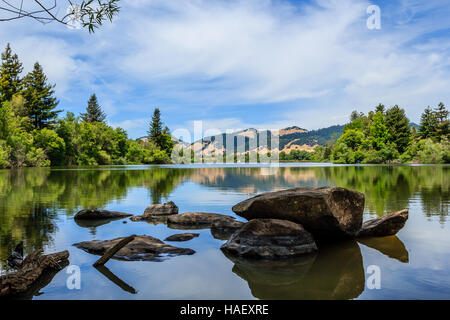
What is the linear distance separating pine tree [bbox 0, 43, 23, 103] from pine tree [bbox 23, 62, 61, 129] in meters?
2.31

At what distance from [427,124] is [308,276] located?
118 metres

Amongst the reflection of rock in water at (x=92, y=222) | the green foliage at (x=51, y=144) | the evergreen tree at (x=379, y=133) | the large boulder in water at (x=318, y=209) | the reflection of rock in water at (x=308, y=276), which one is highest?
the evergreen tree at (x=379, y=133)

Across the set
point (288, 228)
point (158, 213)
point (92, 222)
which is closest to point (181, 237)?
point (288, 228)

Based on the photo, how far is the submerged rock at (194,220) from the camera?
35.9 feet

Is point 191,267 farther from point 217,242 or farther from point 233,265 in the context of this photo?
point 217,242

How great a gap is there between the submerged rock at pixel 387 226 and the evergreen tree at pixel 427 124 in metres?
108

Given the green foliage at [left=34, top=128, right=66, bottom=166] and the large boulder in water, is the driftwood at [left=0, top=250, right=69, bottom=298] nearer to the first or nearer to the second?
the large boulder in water

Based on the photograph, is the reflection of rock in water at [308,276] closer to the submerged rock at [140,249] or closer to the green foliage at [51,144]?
the submerged rock at [140,249]

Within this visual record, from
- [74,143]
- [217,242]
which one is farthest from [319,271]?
[74,143]

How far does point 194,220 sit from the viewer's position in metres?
11.4

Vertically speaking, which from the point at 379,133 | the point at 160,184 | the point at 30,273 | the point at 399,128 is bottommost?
the point at 30,273

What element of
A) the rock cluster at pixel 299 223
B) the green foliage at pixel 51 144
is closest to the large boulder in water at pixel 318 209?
the rock cluster at pixel 299 223

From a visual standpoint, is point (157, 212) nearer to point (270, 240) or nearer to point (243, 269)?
point (270, 240)
